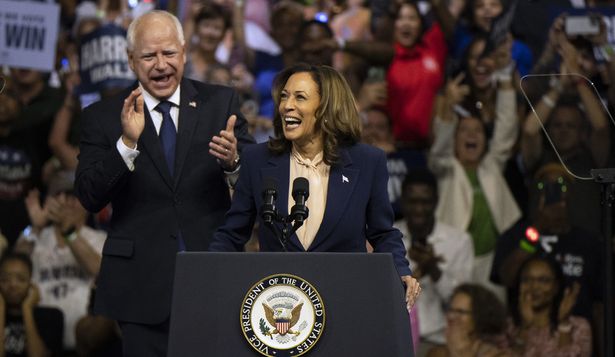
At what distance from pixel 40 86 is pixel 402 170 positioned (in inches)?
98.0

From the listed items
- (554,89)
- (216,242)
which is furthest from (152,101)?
(554,89)

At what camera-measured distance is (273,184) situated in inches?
137

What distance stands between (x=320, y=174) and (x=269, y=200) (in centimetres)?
39

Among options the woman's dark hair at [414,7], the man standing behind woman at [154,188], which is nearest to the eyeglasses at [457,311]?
the woman's dark hair at [414,7]

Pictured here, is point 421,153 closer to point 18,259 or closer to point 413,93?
point 413,93

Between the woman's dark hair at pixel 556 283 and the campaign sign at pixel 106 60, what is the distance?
2.79 m

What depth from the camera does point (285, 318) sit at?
10.6ft

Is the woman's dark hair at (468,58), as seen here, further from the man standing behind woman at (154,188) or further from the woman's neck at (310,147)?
the woman's neck at (310,147)

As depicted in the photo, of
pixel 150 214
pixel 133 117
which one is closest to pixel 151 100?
pixel 133 117

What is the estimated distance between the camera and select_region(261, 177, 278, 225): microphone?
340 centimetres

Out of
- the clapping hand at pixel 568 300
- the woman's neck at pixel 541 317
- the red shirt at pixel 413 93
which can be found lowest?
the woman's neck at pixel 541 317

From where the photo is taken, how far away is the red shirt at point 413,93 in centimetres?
750

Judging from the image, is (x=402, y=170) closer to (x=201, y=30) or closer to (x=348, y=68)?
(x=348, y=68)

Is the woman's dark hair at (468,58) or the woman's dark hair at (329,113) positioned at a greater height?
the woman's dark hair at (468,58)
